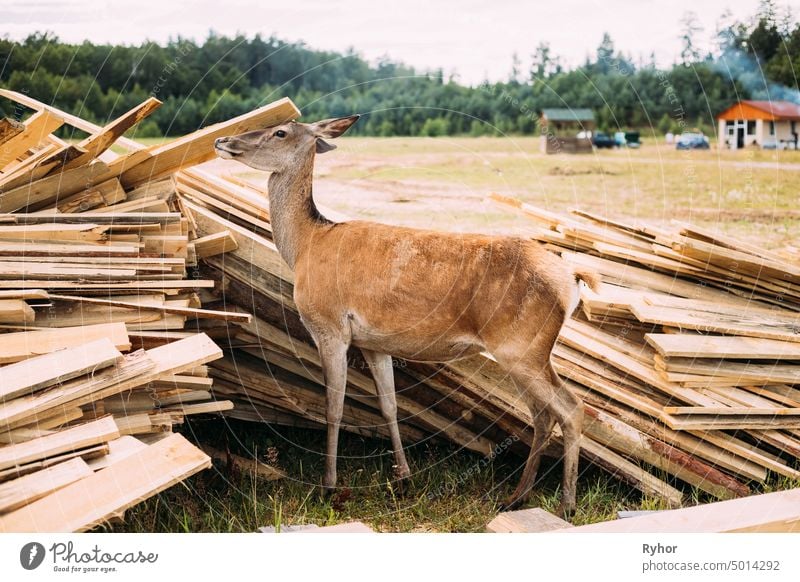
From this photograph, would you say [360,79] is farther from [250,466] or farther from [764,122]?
[764,122]

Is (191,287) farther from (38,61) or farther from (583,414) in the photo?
(38,61)

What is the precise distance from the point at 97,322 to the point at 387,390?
7.29ft

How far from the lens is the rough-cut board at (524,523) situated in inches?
221

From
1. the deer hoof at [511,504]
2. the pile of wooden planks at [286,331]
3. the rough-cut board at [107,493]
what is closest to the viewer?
the rough-cut board at [107,493]

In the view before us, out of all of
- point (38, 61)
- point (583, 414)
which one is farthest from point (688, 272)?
point (38, 61)

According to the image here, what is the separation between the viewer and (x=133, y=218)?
6680mm

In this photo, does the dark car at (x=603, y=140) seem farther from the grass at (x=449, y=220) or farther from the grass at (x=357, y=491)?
the grass at (x=357, y=491)

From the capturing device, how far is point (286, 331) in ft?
23.5

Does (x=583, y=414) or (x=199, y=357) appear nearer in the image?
(x=199, y=357)

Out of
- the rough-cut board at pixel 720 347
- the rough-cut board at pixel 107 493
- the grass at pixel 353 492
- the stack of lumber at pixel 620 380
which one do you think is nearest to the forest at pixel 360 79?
the stack of lumber at pixel 620 380

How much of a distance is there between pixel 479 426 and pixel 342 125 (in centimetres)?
261

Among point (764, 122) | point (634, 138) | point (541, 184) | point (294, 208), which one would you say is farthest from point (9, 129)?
point (634, 138)

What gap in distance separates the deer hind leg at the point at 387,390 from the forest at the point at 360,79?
7.28 ft
